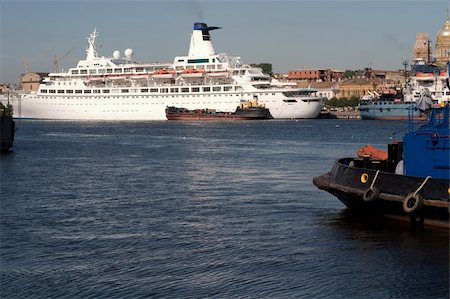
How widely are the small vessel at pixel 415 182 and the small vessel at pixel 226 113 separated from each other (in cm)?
9814

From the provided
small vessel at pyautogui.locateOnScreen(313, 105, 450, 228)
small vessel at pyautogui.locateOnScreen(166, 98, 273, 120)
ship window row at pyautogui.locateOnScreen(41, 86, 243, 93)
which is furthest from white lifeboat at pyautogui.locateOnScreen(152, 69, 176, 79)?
small vessel at pyautogui.locateOnScreen(313, 105, 450, 228)

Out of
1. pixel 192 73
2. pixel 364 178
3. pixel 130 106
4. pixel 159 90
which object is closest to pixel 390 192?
pixel 364 178

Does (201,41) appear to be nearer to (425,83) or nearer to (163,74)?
(163,74)

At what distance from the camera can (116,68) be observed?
451ft

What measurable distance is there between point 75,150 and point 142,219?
33.0 metres

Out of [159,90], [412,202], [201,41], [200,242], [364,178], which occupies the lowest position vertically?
[200,242]

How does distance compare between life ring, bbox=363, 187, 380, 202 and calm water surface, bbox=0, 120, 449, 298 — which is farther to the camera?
life ring, bbox=363, 187, 380, 202

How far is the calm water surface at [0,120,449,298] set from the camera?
17047 millimetres

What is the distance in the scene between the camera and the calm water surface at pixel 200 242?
17047 millimetres

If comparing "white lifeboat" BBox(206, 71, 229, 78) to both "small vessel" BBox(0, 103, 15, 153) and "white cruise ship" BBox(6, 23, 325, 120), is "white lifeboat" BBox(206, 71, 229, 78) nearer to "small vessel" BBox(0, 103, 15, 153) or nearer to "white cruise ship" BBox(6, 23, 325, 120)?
"white cruise ship" BBox(6, 23, 325, 120)

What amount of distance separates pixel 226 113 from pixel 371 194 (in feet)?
339

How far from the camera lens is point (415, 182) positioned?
2120 cm

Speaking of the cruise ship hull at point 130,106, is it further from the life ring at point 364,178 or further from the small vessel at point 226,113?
the life ring at point 364,178

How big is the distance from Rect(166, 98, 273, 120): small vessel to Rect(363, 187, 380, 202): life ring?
325 ft
